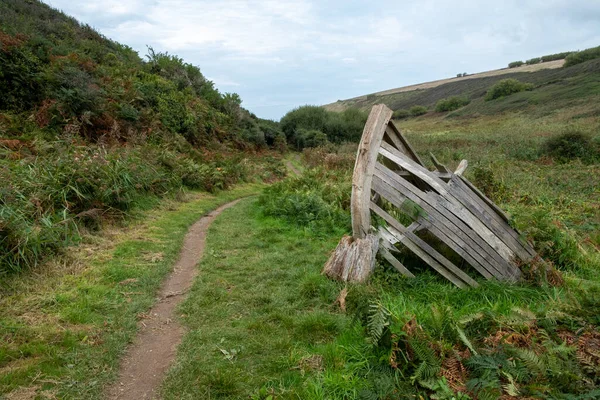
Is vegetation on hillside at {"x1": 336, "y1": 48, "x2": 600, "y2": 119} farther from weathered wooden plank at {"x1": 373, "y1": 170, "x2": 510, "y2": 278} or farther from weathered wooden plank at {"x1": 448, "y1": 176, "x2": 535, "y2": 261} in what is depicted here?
weathered wooden plank at {"x1": 373, "y1": 170, "x2": 510, "y2": 278}

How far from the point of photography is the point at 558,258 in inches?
248

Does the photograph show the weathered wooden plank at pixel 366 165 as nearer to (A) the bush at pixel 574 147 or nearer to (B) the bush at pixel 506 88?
(A) the bush at pixel 574 147

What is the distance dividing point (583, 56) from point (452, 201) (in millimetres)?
74609

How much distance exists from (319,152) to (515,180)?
13252 mm

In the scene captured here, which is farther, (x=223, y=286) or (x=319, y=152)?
(x=319, y=152)

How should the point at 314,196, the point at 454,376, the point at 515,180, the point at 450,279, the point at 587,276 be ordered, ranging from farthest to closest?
the point at 515,180, the point at 314,196, the point at 587,276, the point at 450,279, the point at 454,376

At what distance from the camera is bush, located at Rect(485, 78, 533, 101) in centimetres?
5706

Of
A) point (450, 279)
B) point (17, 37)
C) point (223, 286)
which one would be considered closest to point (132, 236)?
point (223, 286)

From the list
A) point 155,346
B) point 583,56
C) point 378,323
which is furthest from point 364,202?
point 583,56

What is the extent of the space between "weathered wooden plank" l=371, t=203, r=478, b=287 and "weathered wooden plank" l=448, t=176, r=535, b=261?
85cm

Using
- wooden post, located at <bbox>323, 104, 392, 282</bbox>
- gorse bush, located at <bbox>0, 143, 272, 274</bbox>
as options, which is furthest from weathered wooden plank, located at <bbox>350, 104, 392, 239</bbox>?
gorse bush, located at <bbox>0, 143, 272, 274</bbox>

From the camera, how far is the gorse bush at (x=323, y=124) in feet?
125

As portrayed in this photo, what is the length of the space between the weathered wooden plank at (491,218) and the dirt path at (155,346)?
4.38 meters

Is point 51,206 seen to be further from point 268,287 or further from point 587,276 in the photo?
point 587,276
